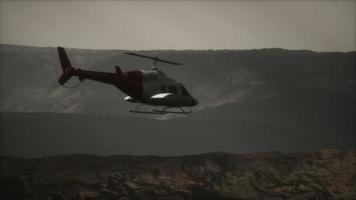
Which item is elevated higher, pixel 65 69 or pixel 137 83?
pixel 65 69

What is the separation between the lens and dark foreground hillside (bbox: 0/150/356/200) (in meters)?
44.1

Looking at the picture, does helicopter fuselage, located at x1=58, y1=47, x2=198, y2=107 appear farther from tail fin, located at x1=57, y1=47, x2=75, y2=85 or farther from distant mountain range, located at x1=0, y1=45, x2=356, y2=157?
distant mountain range, located at x1=0, y1=45, x2=356, y2=157

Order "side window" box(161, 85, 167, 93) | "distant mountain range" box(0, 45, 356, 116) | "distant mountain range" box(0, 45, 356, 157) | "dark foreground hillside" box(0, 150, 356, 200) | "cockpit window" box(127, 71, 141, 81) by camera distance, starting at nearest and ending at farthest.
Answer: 1. "cockpit window" box(127, 71, 141, 81)
2. "side window" box(161, 85, 167, 93)
3. "dark foreground hillside" box(0, 150, 356, 200)
4. "distant mountain range" box(0, 45, 356, 157)
5. "distant mountain range" box(0, 45, 356, 116)

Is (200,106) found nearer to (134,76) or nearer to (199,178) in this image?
(199,178)

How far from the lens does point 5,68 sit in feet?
548

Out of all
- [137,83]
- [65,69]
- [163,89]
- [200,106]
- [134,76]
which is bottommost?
[163,89]

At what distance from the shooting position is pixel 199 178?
45.8 metres

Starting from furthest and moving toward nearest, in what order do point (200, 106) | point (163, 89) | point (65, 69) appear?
point (200, 106) < point (163, 89) < point (65, 69)

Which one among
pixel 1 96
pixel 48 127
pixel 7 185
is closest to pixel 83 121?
pixel 48 127

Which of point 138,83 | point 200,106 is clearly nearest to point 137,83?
point 138,83

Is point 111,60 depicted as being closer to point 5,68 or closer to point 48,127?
point 5,68

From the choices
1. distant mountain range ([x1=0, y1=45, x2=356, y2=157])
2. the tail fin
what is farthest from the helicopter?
distant mountain range ([x1=0, y1=45, x2=356, y2=157])

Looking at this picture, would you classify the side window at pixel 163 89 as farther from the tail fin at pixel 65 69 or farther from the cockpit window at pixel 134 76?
the tail fin at pixel 65 69

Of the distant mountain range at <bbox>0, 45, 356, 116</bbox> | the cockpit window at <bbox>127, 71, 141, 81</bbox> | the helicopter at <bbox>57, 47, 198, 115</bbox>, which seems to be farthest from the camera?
the distant mountain range at <bbox>0, 45, 356, 116</bbox>
